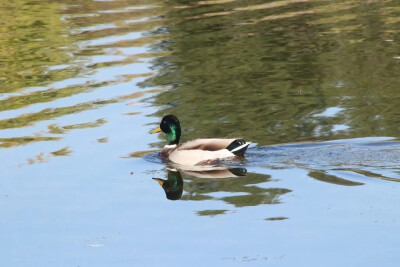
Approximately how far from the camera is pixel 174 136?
1347 centimetres

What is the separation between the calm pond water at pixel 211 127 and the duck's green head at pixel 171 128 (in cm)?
32

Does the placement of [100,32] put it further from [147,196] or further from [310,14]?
[147,196]

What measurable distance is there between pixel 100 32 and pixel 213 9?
315 cm

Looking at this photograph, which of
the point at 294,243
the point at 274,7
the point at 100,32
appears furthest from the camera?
the point at 274,7

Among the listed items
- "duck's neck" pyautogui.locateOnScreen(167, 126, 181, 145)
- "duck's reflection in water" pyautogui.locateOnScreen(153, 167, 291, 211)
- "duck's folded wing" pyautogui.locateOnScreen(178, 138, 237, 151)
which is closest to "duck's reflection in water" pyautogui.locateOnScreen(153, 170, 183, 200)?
"duck's reflection in water" pyautogui.locateOnScreen(153, 167, 291, 211)

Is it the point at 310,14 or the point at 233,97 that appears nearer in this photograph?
the point at 233,97

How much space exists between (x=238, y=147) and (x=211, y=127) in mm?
1750

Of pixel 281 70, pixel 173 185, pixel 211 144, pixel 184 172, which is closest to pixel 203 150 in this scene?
pixel 211 144

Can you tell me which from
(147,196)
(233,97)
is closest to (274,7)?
(233,97)

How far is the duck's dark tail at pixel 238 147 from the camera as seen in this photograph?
12.3 meters

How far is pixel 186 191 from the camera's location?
37.5 feet

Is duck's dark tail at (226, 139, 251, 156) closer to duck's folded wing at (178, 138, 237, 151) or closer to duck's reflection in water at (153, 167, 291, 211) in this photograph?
duck's folded wing at (178, 138, 237, 151)

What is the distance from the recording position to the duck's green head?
13.4m

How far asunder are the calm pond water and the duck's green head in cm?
32
